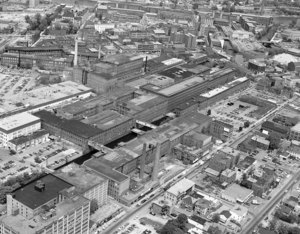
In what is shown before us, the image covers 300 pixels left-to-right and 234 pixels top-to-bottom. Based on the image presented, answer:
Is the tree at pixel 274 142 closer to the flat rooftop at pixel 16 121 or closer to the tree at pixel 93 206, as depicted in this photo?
the tree at pixel 93 206

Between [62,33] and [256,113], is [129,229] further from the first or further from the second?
[62,33]

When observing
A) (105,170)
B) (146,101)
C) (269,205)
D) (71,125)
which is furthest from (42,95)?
(269,205)

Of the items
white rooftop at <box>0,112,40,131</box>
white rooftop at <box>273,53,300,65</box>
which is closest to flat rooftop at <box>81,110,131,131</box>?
white rooftop at <box>0,112,40,131</box>

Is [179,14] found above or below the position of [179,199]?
above

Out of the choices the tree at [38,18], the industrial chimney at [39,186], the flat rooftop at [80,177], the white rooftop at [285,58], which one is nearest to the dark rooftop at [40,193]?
the industrial chimney at [39,186]

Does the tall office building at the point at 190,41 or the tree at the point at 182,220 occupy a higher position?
the tall office building at the point at 190,41

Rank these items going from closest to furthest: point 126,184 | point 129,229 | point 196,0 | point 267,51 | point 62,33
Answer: point 129,229 < point 126,184 < point 62,33 < point 267,51 < point 196,0

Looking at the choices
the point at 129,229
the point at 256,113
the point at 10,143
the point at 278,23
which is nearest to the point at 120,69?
the point at 256,113
